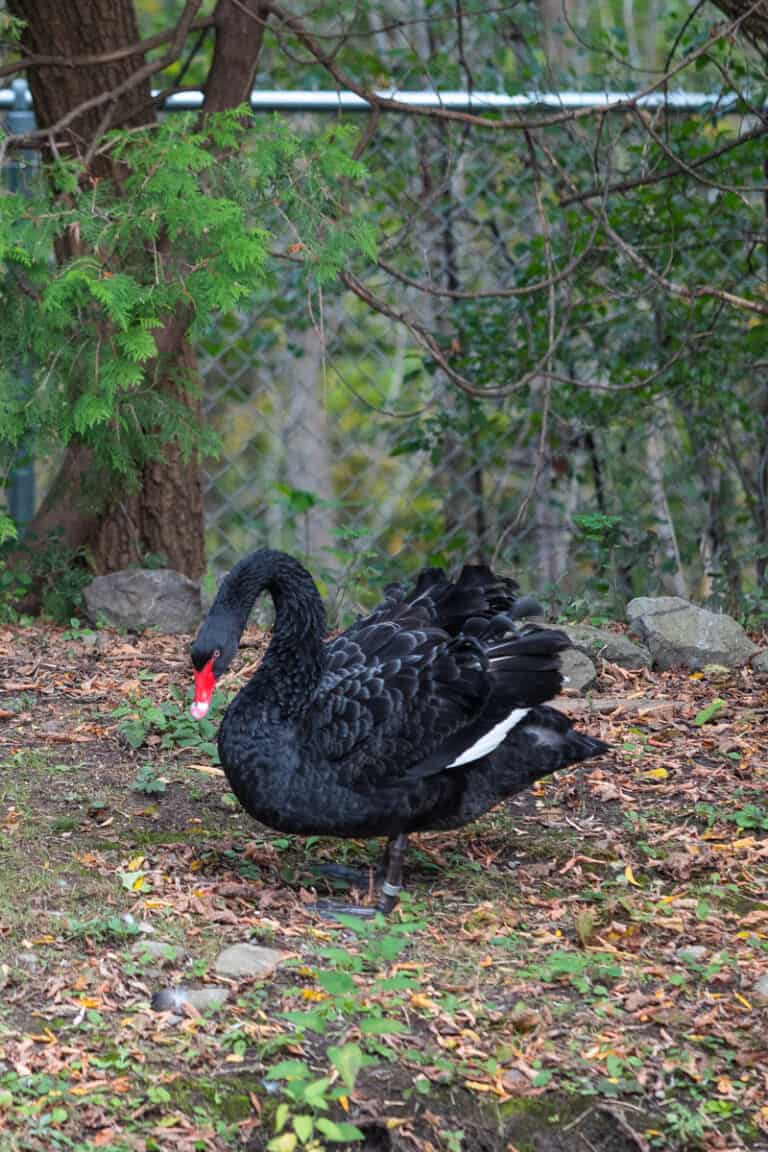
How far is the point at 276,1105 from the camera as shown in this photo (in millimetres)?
2682

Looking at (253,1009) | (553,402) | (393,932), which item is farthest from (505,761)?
(553,402)

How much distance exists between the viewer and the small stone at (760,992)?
10.1 ft

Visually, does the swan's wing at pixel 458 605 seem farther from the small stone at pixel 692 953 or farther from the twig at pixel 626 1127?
the twig at pixel 626 1127

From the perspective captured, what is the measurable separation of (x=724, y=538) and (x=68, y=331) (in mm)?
3554

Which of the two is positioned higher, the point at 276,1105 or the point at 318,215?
the point at 318,215

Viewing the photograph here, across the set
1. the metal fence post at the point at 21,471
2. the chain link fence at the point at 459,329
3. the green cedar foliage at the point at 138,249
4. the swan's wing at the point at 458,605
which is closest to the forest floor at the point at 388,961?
the swan's wing at the point at 458,605

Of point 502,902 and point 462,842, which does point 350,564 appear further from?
point 502,902

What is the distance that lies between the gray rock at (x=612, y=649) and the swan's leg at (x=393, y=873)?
1844 millimetres

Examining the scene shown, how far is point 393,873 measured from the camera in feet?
11.7

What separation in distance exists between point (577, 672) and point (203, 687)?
193 centimetres

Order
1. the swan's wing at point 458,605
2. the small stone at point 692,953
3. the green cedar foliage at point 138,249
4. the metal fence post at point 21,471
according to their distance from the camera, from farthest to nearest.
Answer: the metal fence post at point 21,471 < the green cedar foliage at point 138,249 < the swan's wing at point 458,605 < the small stone at point 692,953

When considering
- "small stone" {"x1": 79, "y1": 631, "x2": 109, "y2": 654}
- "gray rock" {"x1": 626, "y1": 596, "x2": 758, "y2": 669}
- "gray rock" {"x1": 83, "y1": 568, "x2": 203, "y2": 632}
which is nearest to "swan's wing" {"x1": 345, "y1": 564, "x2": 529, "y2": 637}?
"gray rock" {"x1": 626, "y1": 596, "x2": 758, "y2": 669}

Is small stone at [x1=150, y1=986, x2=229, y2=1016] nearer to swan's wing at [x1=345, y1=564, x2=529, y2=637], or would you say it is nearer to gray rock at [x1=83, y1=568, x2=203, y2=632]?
swan's wing at [x1=345, y1=564, x2=529, y2=637]

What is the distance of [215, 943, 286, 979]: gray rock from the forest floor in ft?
0.07
